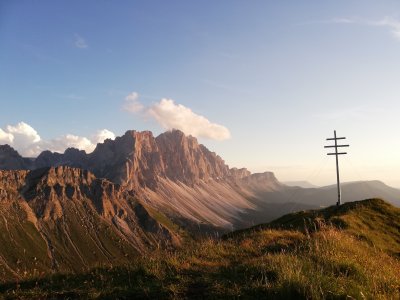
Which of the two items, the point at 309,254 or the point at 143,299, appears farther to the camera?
the point at 309,254

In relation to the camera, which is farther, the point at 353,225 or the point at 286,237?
the point at 353,225

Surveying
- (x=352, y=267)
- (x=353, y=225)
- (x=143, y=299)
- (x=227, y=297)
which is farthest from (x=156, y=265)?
(x=353, y=225)

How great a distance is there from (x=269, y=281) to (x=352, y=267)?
10.3 ft

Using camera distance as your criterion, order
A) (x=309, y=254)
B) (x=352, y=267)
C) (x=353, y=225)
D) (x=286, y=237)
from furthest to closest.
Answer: (x=353, y=225) → (x=286, y=237) → (x=309, y=254) → (x=352, y=267)

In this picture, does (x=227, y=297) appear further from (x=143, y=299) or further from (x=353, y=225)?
(x=353, y=225)

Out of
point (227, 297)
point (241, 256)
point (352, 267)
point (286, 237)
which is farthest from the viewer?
point (286, 237)

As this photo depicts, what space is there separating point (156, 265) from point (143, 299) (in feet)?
8.74

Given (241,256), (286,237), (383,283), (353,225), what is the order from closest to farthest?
(383,283) → (241,256) → (286,237) → (353,225)

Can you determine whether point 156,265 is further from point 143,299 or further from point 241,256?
point 241,256

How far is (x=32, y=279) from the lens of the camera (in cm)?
1241

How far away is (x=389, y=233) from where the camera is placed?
2762cm

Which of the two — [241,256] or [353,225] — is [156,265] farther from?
[353,225]

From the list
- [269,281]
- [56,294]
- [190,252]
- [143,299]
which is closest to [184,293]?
[143,299]

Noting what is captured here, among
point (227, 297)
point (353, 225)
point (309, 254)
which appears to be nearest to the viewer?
point (227, 297)
